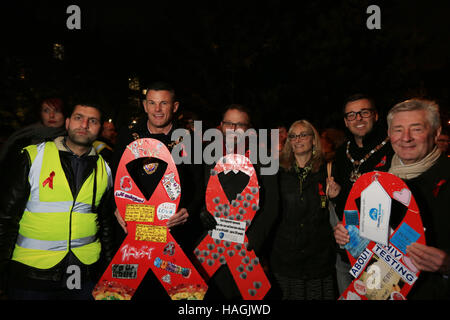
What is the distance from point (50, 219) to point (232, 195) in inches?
52.8

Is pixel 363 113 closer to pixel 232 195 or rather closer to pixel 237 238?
pixel 232 195

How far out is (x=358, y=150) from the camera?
235 centimetres

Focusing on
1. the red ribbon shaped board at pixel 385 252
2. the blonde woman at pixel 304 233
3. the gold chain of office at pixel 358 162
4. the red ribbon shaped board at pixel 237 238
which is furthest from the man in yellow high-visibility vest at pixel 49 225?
the gold chain of office at pixel 358 162

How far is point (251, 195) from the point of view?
2137 mm

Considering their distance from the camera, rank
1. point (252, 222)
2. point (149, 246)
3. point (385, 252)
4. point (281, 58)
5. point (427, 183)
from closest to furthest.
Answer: point (427, 183), point (385, 252), point (149, 246), point (252, 222), point (281, 58)

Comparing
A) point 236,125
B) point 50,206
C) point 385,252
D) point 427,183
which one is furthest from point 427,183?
point 50,206

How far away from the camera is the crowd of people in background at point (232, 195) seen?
161cm

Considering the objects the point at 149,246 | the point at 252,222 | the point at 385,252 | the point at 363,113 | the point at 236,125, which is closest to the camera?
the point at 385,252

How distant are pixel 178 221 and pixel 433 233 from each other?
164 centimetres

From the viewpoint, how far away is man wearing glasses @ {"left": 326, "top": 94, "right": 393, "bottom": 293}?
222 cm

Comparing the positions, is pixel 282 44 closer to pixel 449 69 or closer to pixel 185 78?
pixel 185 78

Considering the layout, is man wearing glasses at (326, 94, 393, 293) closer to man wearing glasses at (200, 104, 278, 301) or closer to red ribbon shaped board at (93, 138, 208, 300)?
man wearing glasses at (200, 104, 278, 301)

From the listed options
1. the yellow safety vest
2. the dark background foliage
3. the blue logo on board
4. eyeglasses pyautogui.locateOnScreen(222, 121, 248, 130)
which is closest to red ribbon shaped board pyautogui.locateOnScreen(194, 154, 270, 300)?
eyeglasses pyautogui.locateOnScreen(222, 121, 248, 130)

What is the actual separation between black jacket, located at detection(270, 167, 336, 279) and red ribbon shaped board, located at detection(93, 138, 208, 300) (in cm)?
79
